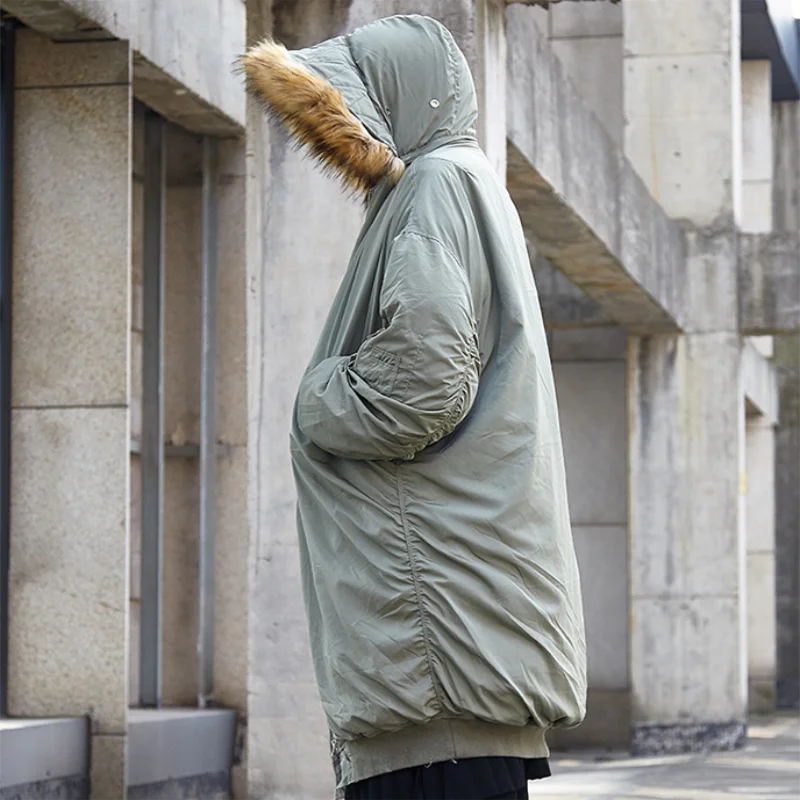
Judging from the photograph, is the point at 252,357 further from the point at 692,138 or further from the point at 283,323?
the point at 692,138

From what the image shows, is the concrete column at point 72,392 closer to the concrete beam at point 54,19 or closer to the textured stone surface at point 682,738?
the concrete beam at point 54,19

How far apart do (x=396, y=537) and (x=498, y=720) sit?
0.30 meters

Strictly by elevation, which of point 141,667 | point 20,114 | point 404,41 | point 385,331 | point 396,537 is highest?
point 20,114

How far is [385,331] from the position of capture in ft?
8.84

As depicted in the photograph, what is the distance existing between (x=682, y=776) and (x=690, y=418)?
3651 millimetres

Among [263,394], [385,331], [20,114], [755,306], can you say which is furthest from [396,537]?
[755,306]

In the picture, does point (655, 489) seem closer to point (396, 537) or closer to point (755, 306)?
point (755, 306)

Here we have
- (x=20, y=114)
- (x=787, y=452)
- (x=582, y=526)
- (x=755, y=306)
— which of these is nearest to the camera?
(x=20, y=114)

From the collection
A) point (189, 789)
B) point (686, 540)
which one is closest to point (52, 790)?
point (189, 789)

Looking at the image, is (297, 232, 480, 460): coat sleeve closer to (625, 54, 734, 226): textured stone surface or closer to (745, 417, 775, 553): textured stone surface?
(625, 54, 734, 226): textured stone surface

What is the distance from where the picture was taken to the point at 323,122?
287 cm

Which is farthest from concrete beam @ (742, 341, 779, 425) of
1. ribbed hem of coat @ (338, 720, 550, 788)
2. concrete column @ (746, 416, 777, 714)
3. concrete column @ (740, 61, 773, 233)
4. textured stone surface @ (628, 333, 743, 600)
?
ribbed hem of coat @ (338, 720, 550, 788)

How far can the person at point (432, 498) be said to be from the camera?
271cm

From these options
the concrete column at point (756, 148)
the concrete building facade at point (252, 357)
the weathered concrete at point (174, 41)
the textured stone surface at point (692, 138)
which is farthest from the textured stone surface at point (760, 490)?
the weathered concrete at point (174, 41)
